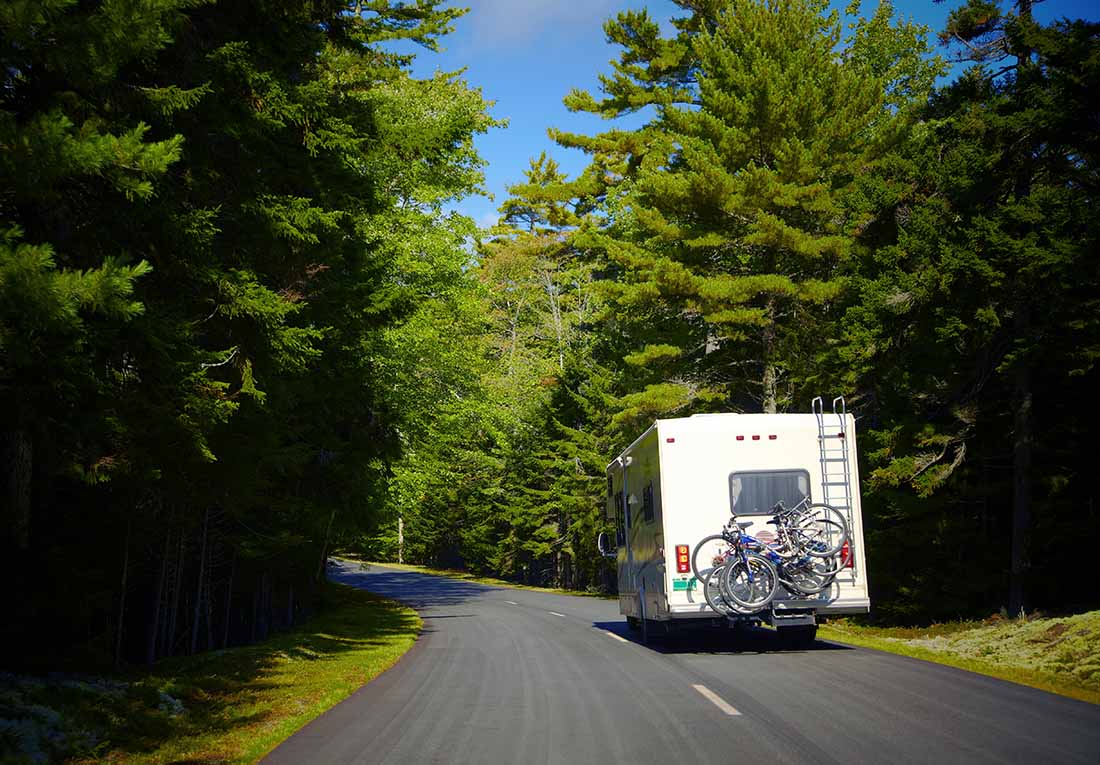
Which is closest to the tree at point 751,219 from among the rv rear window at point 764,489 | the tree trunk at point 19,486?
the rv rear window at point 764,489

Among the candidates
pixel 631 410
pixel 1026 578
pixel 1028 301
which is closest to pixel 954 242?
pixel 1028 301

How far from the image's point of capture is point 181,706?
10.1 m

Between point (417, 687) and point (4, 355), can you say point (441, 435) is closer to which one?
point (417, 687)

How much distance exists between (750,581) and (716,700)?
13.1 ft

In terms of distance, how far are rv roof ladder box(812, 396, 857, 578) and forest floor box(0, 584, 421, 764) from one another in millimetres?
Result: 7114

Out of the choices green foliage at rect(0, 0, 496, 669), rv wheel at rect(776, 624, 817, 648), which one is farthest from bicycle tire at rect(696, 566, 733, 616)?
green foliage at rect(0, 0, 496, 669)

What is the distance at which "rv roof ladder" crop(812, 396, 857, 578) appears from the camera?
45.7 feet

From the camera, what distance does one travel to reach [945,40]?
20203mm

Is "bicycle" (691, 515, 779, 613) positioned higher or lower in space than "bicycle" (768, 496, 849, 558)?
lower

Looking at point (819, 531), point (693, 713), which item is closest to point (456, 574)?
point (819, 531)

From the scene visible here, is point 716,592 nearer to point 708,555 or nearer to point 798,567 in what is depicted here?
point 708,555

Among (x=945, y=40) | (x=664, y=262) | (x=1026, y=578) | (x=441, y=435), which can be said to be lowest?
(x=1026, y=578)

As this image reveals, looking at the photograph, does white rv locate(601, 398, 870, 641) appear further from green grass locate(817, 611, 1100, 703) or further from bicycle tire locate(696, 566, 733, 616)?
green grass locate(817, 611, 1100, 703)

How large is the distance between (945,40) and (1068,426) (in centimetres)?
862
